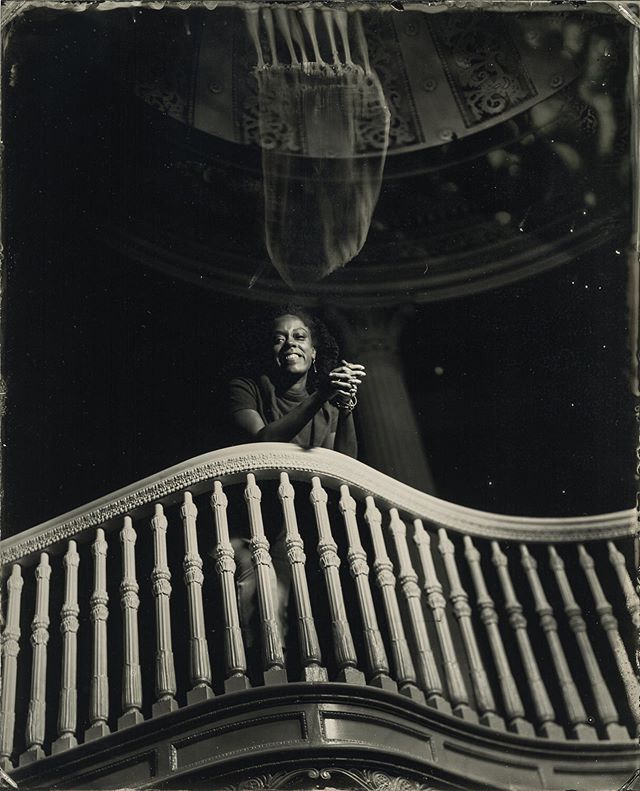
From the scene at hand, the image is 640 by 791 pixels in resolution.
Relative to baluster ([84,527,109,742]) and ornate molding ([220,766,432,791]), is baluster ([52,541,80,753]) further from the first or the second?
ornate molding ([220,766,432,791])

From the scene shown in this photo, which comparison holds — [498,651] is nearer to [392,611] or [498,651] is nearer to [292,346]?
[392,611]

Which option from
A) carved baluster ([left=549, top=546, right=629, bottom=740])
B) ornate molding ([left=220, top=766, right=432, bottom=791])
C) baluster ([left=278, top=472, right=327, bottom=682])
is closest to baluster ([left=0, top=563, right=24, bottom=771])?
ornate molding ([left=220, top=766, right=432, bottom=791])

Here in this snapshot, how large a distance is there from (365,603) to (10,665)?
853 mm

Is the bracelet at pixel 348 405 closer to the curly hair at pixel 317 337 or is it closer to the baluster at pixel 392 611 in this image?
the curly hair at pixel 317 337

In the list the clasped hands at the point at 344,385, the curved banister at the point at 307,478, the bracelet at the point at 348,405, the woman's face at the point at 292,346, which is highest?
the woman's face at the point at 292,346

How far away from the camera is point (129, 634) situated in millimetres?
2904

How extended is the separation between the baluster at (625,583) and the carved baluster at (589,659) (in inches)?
4.9

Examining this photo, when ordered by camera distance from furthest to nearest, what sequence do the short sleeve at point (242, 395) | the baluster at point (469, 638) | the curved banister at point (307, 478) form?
1. the short sleeve at point (242, 395)
2. the curved banister at point (307, 478)
3. the baluster at point (469, 638)

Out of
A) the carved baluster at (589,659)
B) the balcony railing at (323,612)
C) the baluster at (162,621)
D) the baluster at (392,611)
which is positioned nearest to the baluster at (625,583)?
the balcony railing at (323,612)

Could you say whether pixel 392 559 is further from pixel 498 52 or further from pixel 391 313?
pixel 498 52

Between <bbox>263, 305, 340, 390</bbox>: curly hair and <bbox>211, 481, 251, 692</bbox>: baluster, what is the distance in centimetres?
54

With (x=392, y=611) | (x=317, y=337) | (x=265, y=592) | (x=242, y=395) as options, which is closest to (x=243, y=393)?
(x=242, y=395)

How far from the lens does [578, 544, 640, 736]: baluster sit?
3.02 m

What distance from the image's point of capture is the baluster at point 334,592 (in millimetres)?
2883
